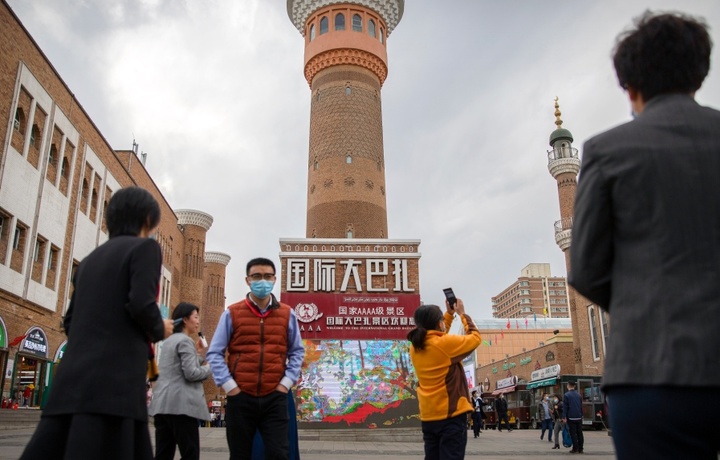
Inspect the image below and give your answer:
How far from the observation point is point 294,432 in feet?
16.7

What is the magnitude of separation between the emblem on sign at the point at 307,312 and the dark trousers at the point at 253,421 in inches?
676

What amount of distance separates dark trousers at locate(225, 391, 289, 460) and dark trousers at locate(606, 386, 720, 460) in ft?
10.1

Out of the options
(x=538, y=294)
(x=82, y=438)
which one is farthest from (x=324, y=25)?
(x=538, y=294)

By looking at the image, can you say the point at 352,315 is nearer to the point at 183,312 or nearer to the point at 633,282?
the point at 183,312

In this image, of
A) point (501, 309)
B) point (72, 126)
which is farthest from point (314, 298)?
point (501, 309)

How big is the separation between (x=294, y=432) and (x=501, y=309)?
13517 centimetres

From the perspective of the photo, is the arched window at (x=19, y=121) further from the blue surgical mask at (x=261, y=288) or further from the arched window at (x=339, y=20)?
the blue surgical mask at (x=261, y=288)

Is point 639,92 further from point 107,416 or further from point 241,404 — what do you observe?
point 241,404

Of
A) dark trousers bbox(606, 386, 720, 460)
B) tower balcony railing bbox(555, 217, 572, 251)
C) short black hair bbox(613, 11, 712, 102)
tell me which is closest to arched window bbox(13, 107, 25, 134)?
short black hair bbox(613, 11, 712, 102)

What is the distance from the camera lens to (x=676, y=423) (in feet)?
5.32

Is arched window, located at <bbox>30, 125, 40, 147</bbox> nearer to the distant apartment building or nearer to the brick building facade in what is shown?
the brick building facade

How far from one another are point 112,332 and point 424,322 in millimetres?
2727

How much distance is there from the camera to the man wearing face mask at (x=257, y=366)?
436 centimetres

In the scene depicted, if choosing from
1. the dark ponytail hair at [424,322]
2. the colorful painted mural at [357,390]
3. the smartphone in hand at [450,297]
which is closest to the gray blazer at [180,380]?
the dark ponytail hair at [424,322]
